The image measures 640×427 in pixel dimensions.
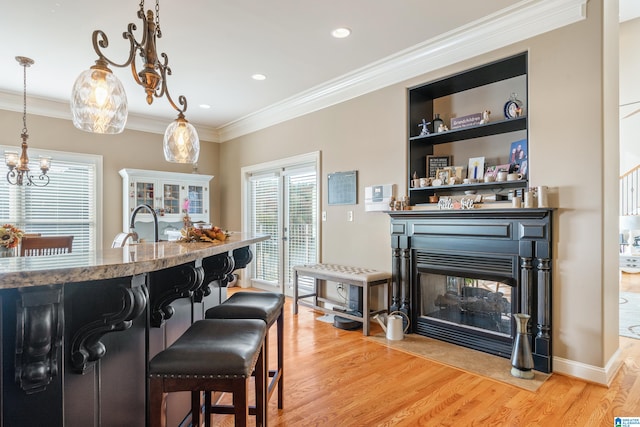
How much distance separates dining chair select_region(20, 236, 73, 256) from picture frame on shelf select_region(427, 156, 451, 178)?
12.2ft

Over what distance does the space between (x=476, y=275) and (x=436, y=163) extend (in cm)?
120

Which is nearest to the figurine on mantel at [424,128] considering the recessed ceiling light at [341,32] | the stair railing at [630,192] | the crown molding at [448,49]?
the crown molding at [448,49]

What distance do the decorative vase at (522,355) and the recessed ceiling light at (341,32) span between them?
2.72m

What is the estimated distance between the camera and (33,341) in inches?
39.2

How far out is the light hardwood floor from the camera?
211 centimetres

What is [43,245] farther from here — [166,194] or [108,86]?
[108,86]

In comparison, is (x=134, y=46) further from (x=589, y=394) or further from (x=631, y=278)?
(x=631, y=278)

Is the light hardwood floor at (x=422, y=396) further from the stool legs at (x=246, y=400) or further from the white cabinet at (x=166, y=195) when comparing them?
the white cabinet at (x=166, y=195)

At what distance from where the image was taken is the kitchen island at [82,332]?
0.98m

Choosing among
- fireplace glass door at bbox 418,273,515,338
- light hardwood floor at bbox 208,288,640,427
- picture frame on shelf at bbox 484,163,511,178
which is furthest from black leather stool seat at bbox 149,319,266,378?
picture frame on shelf at bbox 484,163,511,178

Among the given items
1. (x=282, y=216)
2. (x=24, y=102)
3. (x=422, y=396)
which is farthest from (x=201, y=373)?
(x=24, y=102)

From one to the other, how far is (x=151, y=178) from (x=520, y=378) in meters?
5.20

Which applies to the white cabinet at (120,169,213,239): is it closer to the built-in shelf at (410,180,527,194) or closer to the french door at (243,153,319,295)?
the french door at (243,153,319,295)

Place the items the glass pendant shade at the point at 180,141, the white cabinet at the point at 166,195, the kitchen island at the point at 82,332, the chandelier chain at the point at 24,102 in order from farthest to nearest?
the white cabinet at the point at 166,195 → the chandelier chain at the point at 24,102 → the glass pendant shade at the point at 180,141 → the kitchen island at the point at 82,332
